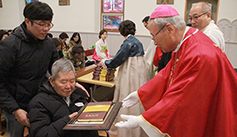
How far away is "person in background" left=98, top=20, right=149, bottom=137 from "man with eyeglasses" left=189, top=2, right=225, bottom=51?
91 cm

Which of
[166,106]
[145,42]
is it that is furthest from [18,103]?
[145,42]

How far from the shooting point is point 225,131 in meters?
1.18

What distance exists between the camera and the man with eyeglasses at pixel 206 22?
2.59 meters

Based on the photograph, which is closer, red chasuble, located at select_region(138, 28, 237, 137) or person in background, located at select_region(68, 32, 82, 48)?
red chasuble, located at select_region(138, 28, 237, 137)

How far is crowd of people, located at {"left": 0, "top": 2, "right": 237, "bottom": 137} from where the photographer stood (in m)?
1.17

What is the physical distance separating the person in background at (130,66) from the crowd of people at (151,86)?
1034 mm

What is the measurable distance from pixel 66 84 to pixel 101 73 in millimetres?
1629

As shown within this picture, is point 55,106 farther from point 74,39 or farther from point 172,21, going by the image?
point 74,39

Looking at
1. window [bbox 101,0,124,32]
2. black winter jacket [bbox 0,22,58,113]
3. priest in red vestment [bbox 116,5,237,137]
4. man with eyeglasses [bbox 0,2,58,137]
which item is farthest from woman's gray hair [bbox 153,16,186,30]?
window [bbox 101,0,124,32]

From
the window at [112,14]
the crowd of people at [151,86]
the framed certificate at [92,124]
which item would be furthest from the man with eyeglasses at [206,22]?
the window at [112,14]

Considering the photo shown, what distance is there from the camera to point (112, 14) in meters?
8.19

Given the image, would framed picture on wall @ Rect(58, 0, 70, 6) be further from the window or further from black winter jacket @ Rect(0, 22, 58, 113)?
black winter jacket @ Rect(0, 22, 58, 113)

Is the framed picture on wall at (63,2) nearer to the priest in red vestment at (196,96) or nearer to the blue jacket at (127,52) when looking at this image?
the blue jacket at (127,52)

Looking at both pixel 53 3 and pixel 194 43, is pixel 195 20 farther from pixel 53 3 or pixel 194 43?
pixel 53 3
